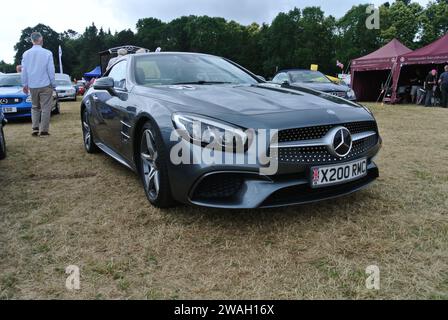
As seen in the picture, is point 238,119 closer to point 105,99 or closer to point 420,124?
point 105,99

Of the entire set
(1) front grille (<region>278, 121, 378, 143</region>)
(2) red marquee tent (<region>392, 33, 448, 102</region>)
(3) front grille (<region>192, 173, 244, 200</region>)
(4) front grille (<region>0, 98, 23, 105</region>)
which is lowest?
(3) front grille (<region>192, 173, 244, 200</region>)

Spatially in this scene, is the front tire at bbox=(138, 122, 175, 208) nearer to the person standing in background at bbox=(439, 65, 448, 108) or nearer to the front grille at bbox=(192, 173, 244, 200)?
the front grille at bbox=(192, 173, 244, 200)

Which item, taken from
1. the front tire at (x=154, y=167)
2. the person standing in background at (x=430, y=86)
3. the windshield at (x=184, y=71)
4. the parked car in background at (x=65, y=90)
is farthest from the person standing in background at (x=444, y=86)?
the parked car in background at (x=65, y=90)

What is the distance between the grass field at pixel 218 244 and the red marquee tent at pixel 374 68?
14865mm

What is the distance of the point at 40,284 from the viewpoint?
204 centimetres

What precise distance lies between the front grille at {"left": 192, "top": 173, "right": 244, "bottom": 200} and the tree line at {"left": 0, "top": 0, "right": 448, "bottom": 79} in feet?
177

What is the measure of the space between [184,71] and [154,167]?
113 centimetres

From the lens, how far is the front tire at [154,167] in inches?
107

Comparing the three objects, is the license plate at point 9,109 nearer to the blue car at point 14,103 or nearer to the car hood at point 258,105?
the blue car at point 14,103

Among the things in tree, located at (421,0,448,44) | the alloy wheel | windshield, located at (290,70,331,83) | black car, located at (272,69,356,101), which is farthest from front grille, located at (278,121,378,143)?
tree, located at (421,0,448,44)

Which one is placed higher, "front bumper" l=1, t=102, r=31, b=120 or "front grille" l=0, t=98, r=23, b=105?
"front grille" l=0, t=98, r=23, b=105

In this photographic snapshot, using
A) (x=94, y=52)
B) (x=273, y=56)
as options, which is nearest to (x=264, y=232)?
(x=273, y=56)

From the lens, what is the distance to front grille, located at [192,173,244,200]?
8.03 ft
